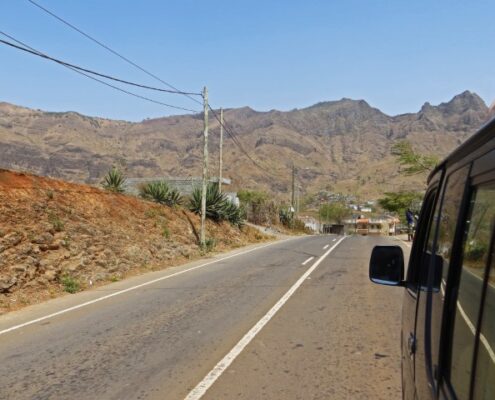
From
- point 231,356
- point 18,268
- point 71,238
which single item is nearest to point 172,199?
point 71,238

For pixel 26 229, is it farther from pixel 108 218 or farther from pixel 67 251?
pixel 108 218

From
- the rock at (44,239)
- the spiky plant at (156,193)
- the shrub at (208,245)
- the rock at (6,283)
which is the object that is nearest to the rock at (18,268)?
the rock at (6,283)

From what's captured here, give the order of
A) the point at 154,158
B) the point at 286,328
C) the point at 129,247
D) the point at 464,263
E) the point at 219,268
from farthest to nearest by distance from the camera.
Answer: the point at 154,158
the point at 129,247
the point at 219,268
the point at 286,328
the point at 464,263

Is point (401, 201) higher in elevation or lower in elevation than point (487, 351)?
lower

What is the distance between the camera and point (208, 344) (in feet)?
22.5

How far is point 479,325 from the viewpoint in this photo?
65.4 inches

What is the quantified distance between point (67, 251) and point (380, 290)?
8.58m

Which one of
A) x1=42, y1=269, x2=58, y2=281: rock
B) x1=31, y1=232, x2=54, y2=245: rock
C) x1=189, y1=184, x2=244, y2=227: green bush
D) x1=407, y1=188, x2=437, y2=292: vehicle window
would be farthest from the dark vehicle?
x1=189, y1=184, x2=244, y2=227: green bush

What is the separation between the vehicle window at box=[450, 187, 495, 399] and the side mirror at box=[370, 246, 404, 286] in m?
1.40

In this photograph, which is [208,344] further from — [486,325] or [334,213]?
[334,213]

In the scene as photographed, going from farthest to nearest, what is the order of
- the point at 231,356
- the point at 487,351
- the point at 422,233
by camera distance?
the point at 231,356
the point at 422,233
the point at 487,351

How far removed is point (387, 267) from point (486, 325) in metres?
1.73

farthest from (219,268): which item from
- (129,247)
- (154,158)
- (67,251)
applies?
(154,158)

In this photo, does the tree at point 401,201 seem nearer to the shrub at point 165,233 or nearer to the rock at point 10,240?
the shrub at point 165,233
